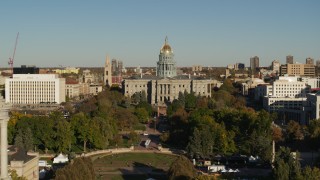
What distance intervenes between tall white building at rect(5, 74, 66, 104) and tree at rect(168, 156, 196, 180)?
86.5 m

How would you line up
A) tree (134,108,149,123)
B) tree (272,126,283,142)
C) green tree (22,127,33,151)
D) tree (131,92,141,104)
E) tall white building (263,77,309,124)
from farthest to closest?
tree (131,92,141,104), tall white building (263,77,309,124), tree (134,108,149,123), tree (272,126,283,142), green tree (22,127,33,151)

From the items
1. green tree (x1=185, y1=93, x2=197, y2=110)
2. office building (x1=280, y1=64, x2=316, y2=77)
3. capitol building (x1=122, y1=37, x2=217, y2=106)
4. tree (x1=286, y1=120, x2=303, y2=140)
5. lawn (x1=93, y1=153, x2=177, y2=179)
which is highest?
office building (x1=280, y1=64, x2=316, y2=77)

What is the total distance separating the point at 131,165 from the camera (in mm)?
52125

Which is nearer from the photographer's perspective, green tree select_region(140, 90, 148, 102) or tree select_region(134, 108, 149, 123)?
tree select_region(134, 108, 149, 123)

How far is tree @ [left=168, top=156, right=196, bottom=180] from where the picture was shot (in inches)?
1495

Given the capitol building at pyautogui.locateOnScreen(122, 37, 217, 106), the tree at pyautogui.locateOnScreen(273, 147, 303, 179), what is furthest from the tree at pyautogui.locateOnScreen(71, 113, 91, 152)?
the capitol building at pyautogui.locateOnScreen(122, 37, 217, 106)

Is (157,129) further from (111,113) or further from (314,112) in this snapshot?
(314,112)

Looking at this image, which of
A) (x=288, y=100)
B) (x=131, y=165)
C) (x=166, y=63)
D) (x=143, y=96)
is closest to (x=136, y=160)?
(x=131, y=165)

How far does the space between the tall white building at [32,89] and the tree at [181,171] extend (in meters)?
86.5

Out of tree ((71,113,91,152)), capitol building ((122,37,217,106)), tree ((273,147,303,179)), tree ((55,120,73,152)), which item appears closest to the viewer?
tree ((273,147,303,179))

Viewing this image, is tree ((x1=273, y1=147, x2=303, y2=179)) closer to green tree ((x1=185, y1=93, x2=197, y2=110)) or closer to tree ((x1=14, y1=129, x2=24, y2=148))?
tree ((x1=14, y1=129, x2=24, y2=148))

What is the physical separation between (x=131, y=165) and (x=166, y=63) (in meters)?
81.9

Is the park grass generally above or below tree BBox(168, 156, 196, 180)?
below

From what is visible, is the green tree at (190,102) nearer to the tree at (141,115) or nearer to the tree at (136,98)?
the tree at (136,98)
